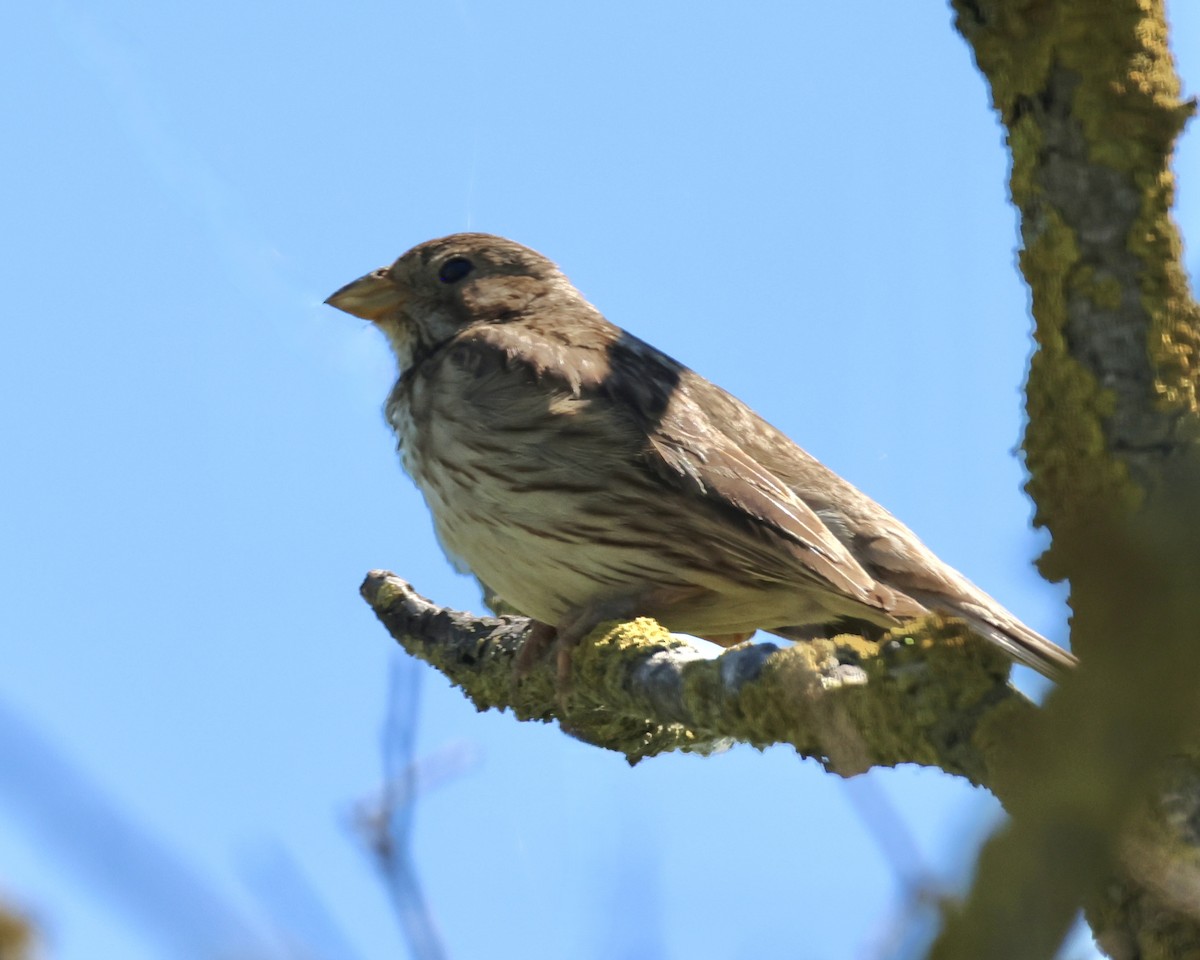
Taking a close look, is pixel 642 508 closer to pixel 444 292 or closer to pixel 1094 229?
Answer: pixel 444 292

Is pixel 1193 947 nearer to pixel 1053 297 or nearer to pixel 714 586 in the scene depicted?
pixel 1053 297

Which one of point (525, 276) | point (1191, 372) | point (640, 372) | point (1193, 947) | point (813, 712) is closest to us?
point (1193, 947)

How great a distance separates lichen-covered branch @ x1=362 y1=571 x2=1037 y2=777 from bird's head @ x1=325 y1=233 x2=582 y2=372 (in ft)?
5.23

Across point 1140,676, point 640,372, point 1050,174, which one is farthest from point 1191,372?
point 640,372

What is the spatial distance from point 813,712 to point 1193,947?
2.78 feet

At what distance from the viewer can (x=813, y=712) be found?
288 cm

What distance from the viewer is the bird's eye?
577 centimetres

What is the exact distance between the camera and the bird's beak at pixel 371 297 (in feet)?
18.9

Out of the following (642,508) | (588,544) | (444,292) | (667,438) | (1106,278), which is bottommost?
(1106,278)

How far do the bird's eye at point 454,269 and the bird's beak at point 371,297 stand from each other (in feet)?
0.59

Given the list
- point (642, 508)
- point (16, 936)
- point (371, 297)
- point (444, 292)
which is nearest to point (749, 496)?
point (642, 508)

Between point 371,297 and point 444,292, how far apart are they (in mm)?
293

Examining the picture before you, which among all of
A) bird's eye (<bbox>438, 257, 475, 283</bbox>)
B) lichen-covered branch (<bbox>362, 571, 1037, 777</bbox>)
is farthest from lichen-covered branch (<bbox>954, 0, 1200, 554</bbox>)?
bird's eye (<bbox>438, 257, 475, 283</bbox>)

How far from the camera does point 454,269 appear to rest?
579cm
